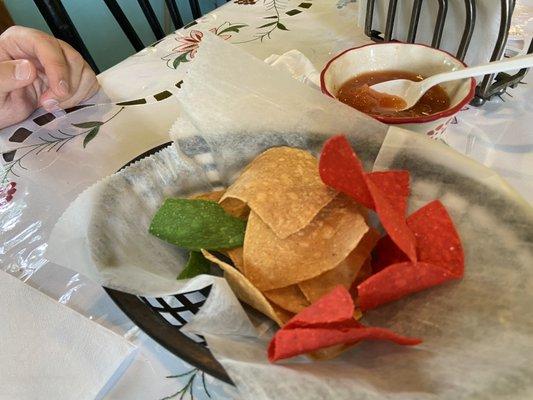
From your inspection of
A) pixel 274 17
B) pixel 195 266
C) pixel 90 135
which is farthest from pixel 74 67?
pixel 195 266

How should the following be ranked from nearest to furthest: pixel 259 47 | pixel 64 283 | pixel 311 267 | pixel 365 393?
1. pixel 365 393
2. pixel 311 267
3. pixel 64 283
4. pixel 259 47

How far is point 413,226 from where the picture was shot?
484mm

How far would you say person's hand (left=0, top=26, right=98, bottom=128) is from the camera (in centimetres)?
85

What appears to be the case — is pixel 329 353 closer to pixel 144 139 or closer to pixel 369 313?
pixel 369 313

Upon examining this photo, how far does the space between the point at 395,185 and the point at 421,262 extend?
95mm

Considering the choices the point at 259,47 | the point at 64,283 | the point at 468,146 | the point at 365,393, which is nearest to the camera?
the point at 365,393

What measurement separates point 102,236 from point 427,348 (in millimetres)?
335

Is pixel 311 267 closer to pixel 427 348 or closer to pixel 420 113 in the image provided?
pixel 427 348

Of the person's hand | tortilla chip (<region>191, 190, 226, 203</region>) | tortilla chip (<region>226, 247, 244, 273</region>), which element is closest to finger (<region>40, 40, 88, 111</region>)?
the person's hand

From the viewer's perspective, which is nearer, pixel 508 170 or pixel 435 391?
pixel 435 391

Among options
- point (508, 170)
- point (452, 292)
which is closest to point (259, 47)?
point (508, 170)

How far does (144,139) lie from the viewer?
2.64ft

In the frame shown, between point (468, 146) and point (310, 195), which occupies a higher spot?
point (310, 195)

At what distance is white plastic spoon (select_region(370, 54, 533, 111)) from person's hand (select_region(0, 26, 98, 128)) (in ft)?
1.78
